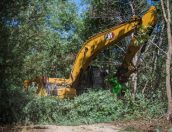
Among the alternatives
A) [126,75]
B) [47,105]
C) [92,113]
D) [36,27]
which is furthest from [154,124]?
[36,27]

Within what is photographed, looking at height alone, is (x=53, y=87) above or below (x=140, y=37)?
below

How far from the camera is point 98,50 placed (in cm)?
1395

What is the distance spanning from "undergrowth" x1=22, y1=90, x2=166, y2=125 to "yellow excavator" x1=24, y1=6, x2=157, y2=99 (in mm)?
1398

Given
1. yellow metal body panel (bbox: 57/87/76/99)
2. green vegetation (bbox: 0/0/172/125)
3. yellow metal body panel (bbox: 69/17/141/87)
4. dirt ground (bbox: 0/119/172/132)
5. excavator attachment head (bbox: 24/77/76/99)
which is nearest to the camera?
dirt ground (bbox: 0/119/172/132)

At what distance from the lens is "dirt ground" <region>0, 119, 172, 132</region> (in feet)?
30.2

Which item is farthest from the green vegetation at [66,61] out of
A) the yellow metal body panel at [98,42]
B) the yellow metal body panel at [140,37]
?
the yellow metal body panel at [98,42]

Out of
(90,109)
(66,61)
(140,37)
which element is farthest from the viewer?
(66,61)

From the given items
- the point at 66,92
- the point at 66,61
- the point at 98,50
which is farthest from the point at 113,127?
the point at 66,61

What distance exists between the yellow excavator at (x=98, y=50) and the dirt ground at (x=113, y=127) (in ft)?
11.3

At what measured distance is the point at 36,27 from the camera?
17.7 m

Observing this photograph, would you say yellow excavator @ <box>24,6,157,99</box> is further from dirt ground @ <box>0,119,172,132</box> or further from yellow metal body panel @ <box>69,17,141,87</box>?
dirt ground @ <box>0,119,172,132</box>

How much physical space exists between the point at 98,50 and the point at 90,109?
9.26 ft

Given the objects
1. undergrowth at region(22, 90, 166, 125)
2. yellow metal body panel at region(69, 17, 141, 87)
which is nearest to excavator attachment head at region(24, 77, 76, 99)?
yellow metal body panel at region(69, 17, 141, 87)

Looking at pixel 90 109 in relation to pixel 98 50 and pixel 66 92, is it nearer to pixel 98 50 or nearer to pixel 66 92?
pixel 66 92
